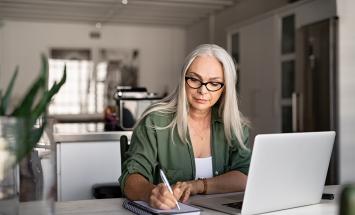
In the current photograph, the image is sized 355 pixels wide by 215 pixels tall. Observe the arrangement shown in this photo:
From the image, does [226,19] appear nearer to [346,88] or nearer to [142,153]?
[346,88]

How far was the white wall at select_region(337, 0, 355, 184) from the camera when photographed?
12.0 ft

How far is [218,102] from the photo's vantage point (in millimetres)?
1921

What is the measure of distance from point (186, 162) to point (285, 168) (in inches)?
24.0

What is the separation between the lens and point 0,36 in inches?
340

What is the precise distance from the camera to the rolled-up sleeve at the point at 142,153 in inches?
65.3

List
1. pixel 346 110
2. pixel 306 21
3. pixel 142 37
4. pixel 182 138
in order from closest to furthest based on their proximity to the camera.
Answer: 1. pixel 182 138
2. pixel 346 110
3. pixel 306 21
4. pixel 142 37

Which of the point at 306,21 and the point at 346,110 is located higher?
the point at 306,21

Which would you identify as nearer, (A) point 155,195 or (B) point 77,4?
→ (A) point 155,195

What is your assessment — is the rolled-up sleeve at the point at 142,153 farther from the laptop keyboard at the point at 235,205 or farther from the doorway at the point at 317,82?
the doorway at the point at 317,82

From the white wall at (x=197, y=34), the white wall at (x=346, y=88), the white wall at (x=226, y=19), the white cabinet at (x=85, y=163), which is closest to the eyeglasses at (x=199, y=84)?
the white cabinet at (x=85, y=163)

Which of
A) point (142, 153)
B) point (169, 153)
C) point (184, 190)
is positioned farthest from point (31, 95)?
point (169, 153)

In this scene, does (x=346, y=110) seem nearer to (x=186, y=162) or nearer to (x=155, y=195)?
(x=186, y=162)

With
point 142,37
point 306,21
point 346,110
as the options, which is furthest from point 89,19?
point 346,110

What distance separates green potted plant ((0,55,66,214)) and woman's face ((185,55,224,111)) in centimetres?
83
